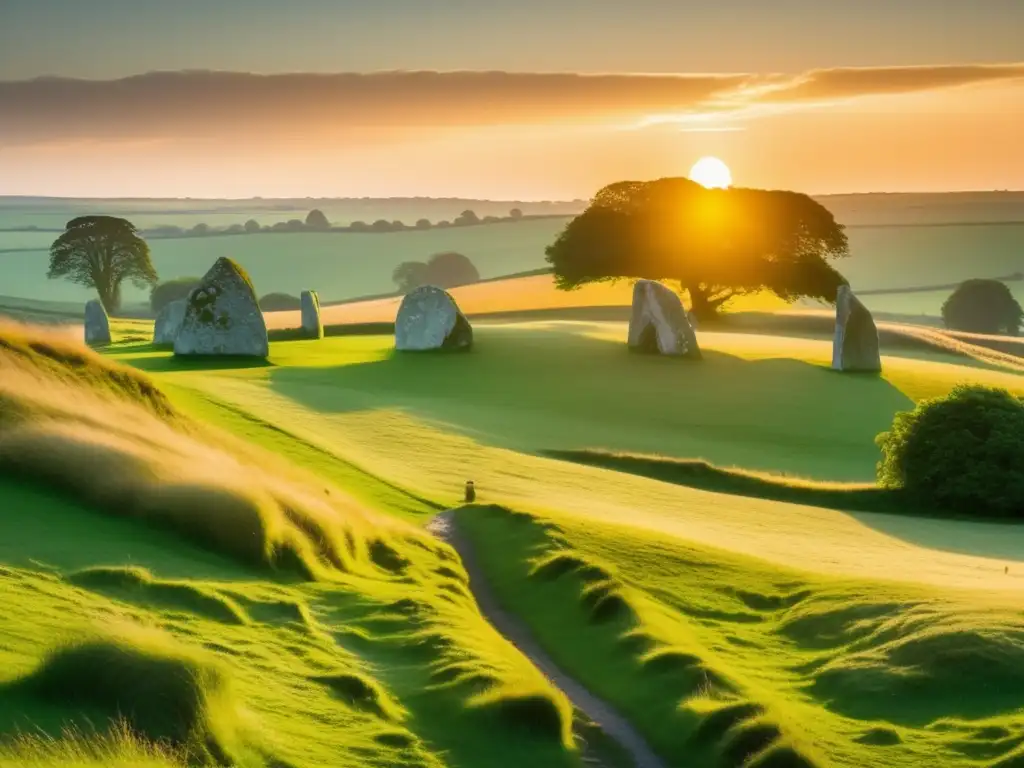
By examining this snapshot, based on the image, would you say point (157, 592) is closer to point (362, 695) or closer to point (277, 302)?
point (362, 695)

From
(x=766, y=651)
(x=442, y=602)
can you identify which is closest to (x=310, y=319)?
(x=442, y=602)

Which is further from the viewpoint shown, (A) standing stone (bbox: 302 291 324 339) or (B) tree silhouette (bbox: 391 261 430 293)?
(B) tree silhouette (bbox: 391 261 430 293)

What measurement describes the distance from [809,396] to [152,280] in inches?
3060

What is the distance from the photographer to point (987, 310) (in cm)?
14400

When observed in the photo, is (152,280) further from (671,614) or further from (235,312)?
(671,614)

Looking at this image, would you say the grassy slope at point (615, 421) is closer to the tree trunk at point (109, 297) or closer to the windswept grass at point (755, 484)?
the windswept grass at point (755, 484)

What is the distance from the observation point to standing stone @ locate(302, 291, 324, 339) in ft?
282

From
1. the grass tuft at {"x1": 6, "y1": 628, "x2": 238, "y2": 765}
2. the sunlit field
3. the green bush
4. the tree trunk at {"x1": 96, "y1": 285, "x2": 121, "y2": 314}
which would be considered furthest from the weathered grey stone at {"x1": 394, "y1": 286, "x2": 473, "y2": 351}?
the grass tuft at {"x1": 6, "y1": 628, "x2": 238, "y2": 765}

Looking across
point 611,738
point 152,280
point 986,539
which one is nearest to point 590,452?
point 986,539

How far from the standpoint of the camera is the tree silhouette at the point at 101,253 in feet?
392

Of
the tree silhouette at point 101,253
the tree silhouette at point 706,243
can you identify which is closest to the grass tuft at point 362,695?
the tree silhouette at point 706,243

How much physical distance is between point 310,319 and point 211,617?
69092 mm

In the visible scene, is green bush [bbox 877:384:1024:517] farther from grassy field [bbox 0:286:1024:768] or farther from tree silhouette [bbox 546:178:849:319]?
tree silhouette [bbox 546:178:849:319]

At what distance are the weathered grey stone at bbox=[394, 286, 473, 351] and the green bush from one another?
101 feet
